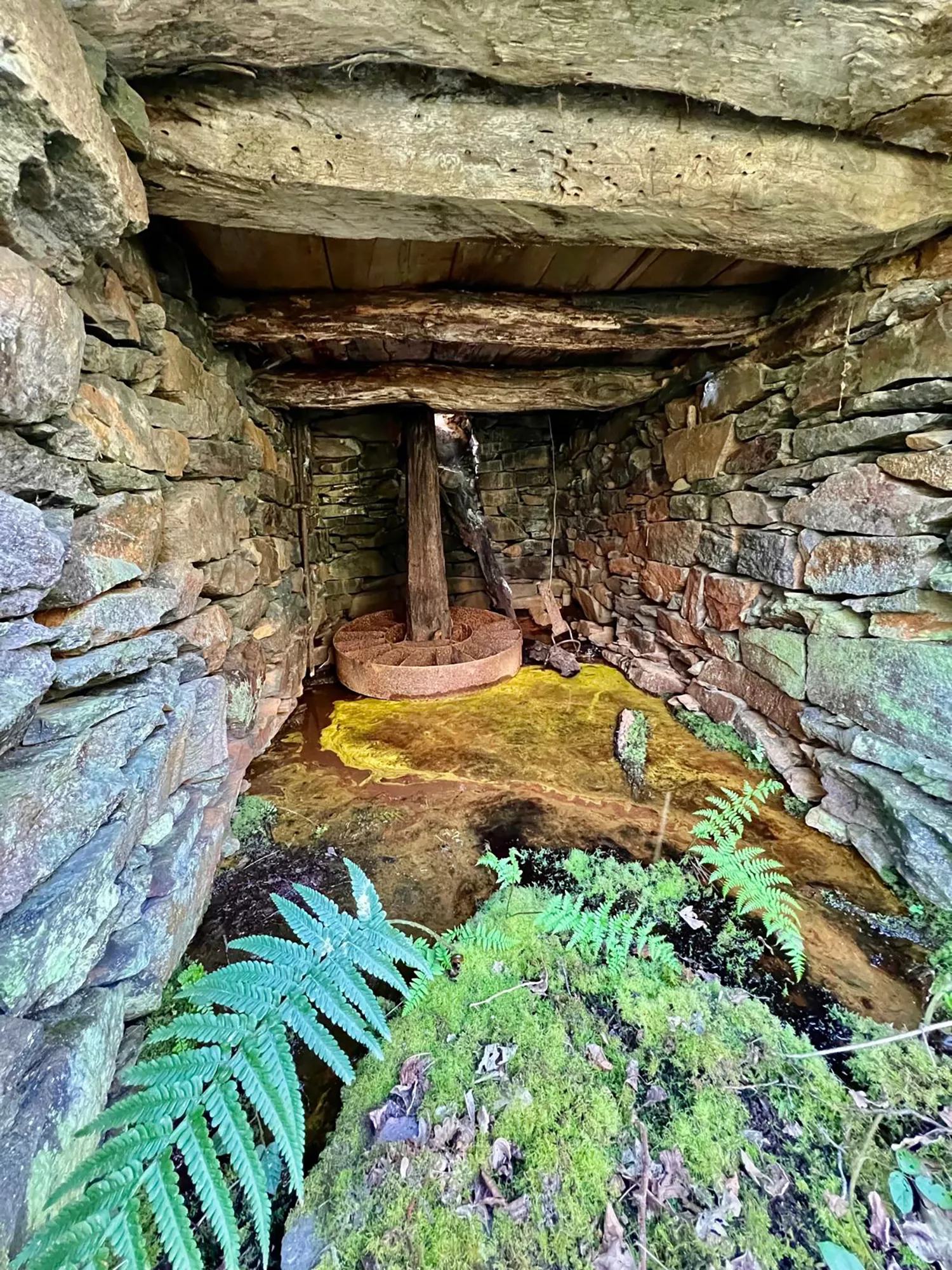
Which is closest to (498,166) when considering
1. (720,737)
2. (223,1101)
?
(223,1101)

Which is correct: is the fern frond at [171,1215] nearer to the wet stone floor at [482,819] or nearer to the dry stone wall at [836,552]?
the wet stone floor at [482,819]

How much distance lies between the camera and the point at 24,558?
0.92 meters

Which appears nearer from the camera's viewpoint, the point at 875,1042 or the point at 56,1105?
the point at 56,1105

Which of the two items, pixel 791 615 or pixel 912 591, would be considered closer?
pixel 912 591

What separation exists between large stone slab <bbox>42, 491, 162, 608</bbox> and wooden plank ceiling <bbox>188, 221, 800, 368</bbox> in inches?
42.3

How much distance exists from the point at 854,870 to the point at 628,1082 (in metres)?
1.21

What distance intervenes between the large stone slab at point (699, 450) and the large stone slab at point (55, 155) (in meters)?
2.63

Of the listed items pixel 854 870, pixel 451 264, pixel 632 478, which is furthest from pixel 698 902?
pixel 632 478

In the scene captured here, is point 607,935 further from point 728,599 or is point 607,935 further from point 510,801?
point 728,599

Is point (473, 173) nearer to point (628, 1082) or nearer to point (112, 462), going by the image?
point (112, 462)

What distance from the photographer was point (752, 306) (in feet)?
7.76

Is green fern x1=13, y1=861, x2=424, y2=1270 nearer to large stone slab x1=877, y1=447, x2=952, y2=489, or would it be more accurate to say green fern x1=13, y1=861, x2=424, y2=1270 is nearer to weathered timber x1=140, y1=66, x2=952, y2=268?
weathered timber x1=140, y1=66, x2=952, y2=268

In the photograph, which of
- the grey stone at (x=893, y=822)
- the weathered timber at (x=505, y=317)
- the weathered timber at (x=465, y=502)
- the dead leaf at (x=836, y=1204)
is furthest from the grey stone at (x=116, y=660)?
the weathered timber at (x=465, y=502)

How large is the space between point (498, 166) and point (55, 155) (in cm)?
97
